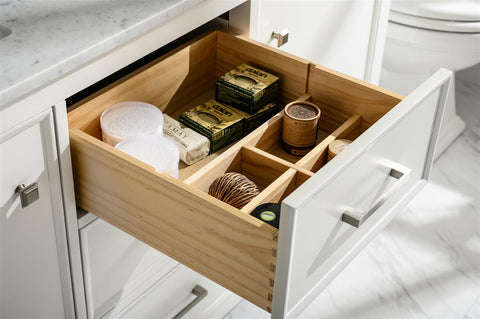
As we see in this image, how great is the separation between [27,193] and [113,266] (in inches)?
11.0

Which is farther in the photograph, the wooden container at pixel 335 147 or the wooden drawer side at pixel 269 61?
the wooden drawer side at pixel 269 61

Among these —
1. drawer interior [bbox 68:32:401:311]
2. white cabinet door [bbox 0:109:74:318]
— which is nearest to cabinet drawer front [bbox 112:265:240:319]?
white cabinet door [bbox 0:109:74:318]

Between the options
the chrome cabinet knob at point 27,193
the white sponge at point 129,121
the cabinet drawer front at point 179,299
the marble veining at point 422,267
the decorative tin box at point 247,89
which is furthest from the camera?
the marble veining at point 422,267

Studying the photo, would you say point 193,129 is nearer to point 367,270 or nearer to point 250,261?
point 250,261

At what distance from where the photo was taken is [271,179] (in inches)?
40.7

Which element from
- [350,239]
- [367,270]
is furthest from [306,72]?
[367,270]

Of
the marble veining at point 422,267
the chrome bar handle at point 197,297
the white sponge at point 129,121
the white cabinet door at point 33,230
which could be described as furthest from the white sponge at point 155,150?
the marble veining at point 422,267

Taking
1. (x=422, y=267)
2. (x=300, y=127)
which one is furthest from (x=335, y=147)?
(x=422, y=267)

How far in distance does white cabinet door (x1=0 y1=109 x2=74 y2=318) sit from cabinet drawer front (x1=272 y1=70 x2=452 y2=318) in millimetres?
336

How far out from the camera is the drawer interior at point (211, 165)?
85 cm

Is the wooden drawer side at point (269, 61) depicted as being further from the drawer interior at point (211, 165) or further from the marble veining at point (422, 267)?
the marble veining at point (422, 267)

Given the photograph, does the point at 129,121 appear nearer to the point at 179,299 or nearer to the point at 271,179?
the point at 271,179

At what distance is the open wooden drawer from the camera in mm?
821

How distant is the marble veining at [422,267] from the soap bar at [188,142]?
0.57m
